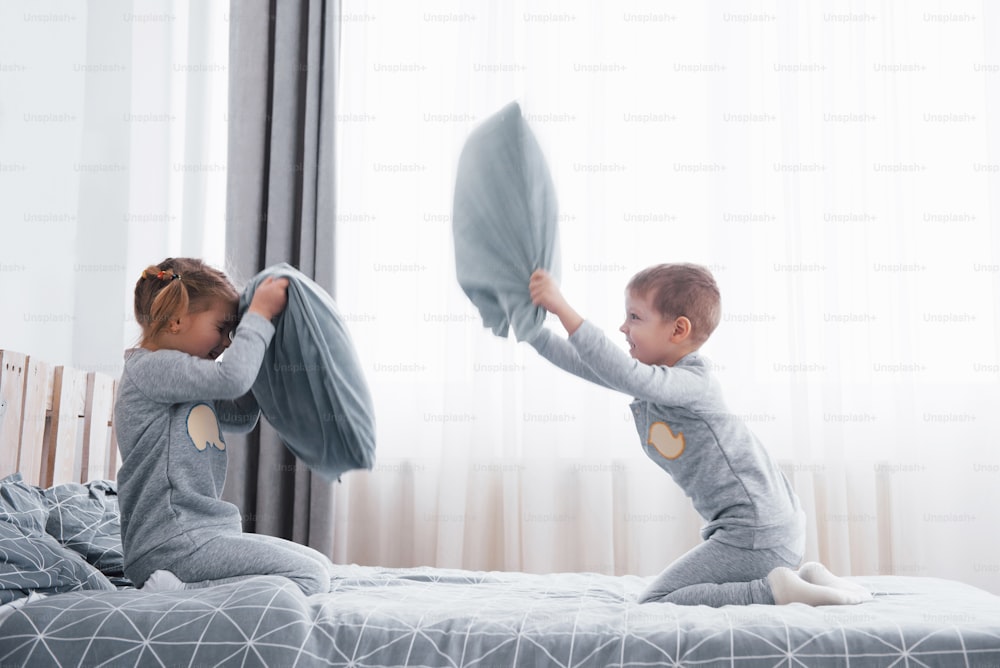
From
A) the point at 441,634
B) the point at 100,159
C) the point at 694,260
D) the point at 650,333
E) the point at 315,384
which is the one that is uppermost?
the point at 100,159

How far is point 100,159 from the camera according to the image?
2980 mm

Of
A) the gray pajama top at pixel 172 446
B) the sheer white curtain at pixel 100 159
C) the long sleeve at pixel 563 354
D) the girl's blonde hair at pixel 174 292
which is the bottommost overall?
the gray pajama top at pixel 172 446

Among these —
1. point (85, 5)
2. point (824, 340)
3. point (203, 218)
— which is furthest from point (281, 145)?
point (824, 340)

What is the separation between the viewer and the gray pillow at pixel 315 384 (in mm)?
1720

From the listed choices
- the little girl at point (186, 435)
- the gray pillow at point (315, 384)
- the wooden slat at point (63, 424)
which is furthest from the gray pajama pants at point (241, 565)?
the wooden slat at point (63, 424)

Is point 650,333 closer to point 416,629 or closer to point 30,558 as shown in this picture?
point 416,629

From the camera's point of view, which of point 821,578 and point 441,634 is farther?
point 821,578

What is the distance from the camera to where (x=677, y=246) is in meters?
3.17

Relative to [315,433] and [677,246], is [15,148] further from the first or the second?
[677,246]

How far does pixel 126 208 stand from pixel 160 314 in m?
1.59

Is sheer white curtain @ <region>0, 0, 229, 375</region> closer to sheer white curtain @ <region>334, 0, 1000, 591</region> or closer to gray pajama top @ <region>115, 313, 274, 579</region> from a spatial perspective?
sheer white curtain @ <region>334, 0, 1000, 591</region>

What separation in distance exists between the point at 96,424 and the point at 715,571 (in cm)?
171

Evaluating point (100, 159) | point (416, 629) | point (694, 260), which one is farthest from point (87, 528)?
point (694, 260)

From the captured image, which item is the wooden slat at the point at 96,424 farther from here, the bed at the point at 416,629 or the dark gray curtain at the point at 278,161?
the bed at the point at 416,629
